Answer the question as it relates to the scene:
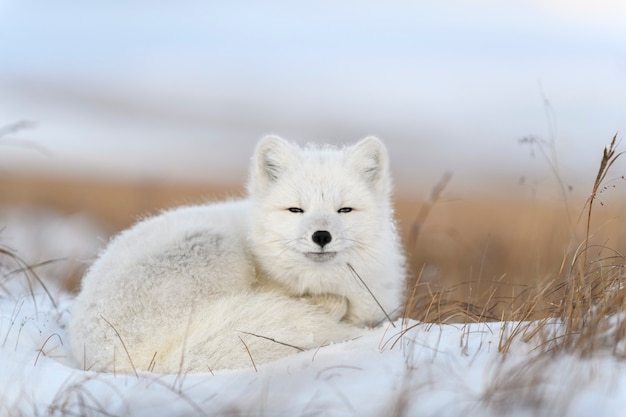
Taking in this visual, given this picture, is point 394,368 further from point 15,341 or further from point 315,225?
point 15,341

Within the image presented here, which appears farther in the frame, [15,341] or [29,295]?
[29,295]

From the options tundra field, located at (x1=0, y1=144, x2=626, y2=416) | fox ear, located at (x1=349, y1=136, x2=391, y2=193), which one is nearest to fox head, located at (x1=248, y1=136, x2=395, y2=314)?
fox ear, located at (x1=349, y1=136, x2=391, y2=193)

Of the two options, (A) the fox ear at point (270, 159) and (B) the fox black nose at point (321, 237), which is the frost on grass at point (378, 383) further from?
(A) the fox ear at point (270, 159)

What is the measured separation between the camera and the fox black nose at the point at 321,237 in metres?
3.92

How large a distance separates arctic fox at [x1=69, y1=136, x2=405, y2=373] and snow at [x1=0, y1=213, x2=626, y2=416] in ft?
0.78

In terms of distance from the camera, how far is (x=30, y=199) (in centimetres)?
1264

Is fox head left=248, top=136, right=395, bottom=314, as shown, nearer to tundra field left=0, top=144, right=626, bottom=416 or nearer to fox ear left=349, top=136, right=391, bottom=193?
fox ear left=349, top=136, right=391, bottom=193

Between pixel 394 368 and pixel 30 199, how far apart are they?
431 inches

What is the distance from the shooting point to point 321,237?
12.9 feet

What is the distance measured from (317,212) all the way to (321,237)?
212 mm

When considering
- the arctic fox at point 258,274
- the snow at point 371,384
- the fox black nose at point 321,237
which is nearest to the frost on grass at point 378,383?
the snow at point 371,384

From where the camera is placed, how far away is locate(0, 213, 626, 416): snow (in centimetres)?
267

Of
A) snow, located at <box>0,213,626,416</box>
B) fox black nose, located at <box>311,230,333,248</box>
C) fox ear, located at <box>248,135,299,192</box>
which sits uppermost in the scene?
fox ear, located at <box>248,135,299,192</box>

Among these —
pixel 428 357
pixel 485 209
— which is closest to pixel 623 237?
pixel 428 357
